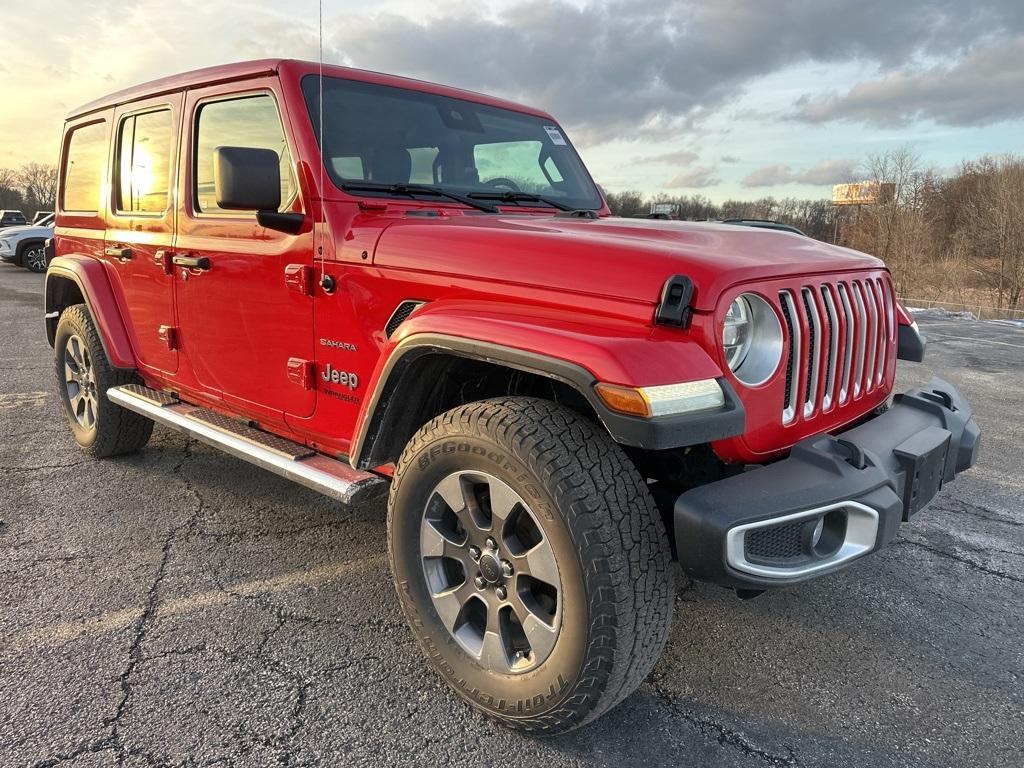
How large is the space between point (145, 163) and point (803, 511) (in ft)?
11.9

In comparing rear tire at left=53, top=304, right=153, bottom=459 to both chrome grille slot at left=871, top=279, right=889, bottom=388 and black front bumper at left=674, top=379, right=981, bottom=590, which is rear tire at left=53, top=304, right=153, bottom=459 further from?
chrome grille slot at left=871, top=279, right=889, bottom=388

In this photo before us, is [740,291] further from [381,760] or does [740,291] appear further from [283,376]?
[283,376]

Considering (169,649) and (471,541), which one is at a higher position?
(471,541)

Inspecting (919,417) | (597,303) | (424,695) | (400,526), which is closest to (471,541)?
(400,526)

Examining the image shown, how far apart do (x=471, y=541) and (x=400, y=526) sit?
0.87 feet

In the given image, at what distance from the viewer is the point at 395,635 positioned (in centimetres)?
267

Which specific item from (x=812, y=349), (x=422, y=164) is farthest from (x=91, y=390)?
(x=812, y=349)

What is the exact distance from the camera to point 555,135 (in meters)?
3.93

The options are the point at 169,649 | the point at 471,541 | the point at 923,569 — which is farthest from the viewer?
the point at 923,569

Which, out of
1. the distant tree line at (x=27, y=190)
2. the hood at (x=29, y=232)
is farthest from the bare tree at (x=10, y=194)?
the hood at (x=29, y=232)

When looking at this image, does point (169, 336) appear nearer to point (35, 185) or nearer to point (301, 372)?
point (301, 372)

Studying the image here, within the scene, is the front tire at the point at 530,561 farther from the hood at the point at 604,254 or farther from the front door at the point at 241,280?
the front door at the point at 241,280

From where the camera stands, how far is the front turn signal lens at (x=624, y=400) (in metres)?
1.77

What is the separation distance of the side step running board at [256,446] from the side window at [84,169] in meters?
1.25
